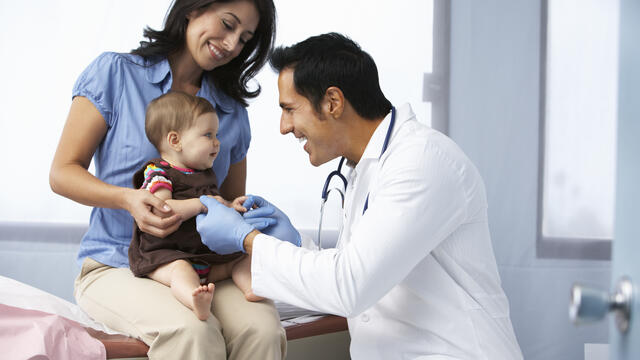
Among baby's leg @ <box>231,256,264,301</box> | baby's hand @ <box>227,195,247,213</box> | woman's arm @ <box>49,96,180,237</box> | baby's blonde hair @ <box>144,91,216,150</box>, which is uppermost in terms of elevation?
baby's blonde hair @ <box>144,91,216,150</box>

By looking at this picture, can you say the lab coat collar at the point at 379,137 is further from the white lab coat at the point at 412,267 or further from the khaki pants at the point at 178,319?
the khaki pants at the point at 178,319

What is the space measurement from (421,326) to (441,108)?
1367 millimetres

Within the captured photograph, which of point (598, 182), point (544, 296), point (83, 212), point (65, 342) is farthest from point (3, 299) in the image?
point (598, 182)

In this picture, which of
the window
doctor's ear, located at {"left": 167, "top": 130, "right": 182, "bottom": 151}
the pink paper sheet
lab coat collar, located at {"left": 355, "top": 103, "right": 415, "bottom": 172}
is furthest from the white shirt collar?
the window

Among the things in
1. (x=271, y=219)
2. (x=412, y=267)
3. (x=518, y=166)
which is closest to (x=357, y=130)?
(x=271, y=219)

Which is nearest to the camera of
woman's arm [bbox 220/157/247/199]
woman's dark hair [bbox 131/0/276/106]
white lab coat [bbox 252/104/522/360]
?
white lab coat [bbox 252/104/522/360]

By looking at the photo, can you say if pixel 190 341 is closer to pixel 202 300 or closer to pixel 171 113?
pixel 202 300

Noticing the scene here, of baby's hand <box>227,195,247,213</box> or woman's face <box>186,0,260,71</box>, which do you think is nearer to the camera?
baby's hand <box>227,195,247,213</box>

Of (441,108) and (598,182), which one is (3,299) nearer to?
(441,108)

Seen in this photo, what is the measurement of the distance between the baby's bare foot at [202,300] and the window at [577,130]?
5.19ft

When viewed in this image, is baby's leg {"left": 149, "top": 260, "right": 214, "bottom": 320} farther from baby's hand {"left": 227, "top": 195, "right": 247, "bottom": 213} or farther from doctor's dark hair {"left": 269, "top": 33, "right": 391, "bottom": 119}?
doctor's dark hair {"left": 269, "top": 33, "right": 391, "bottom": 119}

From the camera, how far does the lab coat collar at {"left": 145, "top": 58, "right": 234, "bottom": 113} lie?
1.62 m

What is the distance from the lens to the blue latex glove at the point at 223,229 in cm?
129

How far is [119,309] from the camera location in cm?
135
